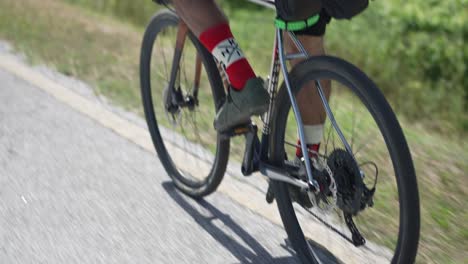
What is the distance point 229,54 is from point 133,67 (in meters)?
3.32

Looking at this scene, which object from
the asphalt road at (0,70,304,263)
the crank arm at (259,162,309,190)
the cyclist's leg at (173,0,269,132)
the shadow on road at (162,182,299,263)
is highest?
the cyclist's leg at (173,0,269,132)

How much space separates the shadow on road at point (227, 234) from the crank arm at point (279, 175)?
365 mm

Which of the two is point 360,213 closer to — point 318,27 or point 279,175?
point 279,175

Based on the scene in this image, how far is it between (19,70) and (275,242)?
3475 millimetres

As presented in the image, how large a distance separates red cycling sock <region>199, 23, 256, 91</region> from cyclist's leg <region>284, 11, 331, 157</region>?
197mm

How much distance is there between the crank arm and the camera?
2.99m

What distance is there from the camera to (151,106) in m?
4.21

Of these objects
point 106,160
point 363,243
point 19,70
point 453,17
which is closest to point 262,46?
point 453,17

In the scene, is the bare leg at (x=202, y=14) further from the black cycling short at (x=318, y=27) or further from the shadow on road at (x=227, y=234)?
the shadow on road at (x=227, y=234)

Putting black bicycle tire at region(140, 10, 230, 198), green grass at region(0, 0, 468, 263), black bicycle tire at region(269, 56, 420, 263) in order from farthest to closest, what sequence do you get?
black bicycle tire at region(140, 10, 230, 198) → green grass at region(0, 0, 468, 263) → black bicycle tire at region(269, 56, 420, 263)

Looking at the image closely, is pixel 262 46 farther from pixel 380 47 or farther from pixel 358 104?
pixel 358 104

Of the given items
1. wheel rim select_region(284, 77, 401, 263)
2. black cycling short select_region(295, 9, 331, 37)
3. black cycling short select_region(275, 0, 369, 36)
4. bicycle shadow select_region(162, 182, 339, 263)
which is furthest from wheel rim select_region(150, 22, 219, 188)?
black cycling short select_region(275, 0, 369, 36)

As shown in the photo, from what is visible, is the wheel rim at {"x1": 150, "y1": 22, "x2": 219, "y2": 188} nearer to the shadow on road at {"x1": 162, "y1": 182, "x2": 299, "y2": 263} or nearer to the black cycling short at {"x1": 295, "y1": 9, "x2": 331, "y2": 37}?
the shadow on road at {"x1": 162, "y1": 182, "x2": 299, "y2": 263}

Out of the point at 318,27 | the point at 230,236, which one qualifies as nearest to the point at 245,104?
the point at 318,27
